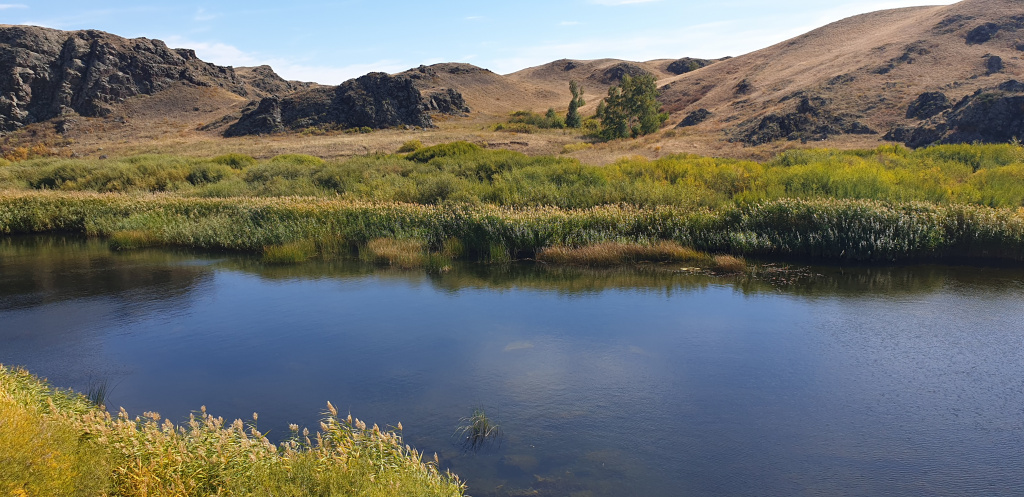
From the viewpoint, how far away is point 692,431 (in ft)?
26.2

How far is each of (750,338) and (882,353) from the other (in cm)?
198

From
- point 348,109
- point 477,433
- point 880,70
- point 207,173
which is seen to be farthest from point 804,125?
point 348,109

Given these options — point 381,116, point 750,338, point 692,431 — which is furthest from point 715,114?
point 692,431

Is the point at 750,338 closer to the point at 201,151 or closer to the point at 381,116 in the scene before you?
the point at 201,151

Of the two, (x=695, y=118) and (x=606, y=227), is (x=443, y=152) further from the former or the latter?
(x=695, y=118)

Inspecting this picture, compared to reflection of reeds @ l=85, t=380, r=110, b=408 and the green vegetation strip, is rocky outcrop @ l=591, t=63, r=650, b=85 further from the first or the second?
reflection of reeds @ l=85, t=380, r=110, b=408

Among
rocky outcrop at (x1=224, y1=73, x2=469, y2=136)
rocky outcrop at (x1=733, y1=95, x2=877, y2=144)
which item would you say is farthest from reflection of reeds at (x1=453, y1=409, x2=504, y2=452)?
rocky outcrop at (x1=224, y1=73, x2=469, y2=136)

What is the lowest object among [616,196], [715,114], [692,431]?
[692,431]

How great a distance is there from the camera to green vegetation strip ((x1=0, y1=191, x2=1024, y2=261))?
1655cm

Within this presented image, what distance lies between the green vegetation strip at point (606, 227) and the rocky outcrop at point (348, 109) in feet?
150

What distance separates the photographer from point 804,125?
41875 millimetres

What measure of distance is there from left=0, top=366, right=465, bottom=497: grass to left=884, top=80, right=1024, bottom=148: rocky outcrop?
35.4 m

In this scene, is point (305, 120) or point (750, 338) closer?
point (750, 338)

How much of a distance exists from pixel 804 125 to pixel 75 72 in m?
75.6
